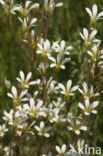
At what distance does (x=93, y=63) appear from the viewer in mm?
1352

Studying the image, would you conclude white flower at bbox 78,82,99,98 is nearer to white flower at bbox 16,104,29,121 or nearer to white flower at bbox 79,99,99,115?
white flower at bbox 79,99,99,115

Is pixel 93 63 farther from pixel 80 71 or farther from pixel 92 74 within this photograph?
pixel 80 71

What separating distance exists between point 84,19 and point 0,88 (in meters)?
0.73

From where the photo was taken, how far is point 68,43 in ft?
6.02

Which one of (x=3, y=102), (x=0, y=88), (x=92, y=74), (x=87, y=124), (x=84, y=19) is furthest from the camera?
(x=84, y=19)

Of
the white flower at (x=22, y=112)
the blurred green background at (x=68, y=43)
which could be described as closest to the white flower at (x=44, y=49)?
the blurred green background at (x=68, y=43)

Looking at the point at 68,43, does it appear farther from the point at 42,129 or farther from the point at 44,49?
the point at 42,129

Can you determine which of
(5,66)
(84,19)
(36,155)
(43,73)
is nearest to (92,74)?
(43,73)

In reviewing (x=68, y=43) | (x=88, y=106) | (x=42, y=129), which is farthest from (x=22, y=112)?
(x=68, y=43)

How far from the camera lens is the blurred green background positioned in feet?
5.60

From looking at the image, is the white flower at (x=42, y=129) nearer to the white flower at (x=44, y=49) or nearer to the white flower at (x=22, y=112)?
the white flower at (x=22, y=112)

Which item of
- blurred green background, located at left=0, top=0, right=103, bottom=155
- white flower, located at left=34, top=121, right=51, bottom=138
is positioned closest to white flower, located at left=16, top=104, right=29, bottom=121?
white flower, located at left=34, top=121, right=51, bottom=138

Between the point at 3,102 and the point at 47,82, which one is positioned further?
the point at 3,102

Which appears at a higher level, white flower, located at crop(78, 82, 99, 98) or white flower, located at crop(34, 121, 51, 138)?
white flower, located at crop(78, 82, 99, 98)
